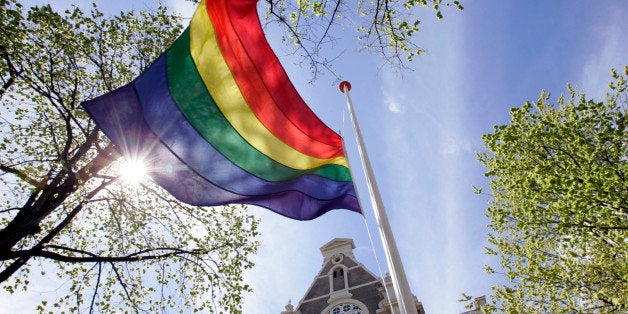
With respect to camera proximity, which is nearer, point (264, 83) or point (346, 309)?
point (264, 83)

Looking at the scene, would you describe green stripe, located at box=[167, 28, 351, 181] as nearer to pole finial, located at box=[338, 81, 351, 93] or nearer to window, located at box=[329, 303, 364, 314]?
pole finial, located at box=[338, 81, 351, 93]

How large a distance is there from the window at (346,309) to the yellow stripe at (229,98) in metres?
14.1

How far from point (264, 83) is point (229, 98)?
0.62 meters

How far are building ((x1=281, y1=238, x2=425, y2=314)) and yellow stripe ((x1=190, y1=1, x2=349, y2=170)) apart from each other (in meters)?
13.0

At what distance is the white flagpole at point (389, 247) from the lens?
351cm

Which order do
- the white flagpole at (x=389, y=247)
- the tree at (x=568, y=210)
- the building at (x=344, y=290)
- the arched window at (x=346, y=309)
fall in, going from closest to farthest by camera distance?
1. the white flagpole at (x=389, y=247)
2. the tree at (x=568, y=210)
3. the building at (x=344, y=290)
4. the arched window at (x=346, y=309)

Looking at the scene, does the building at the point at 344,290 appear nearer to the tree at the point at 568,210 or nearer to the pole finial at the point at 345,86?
the tree at the point at 568,210

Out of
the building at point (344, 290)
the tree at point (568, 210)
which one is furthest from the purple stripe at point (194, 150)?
the building at point (344, 290)

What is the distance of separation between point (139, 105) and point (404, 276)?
13.0 feet

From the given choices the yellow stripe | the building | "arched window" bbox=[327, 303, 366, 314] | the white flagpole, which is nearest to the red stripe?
the yellow stripe

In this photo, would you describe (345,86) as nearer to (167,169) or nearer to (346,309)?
(167,169)

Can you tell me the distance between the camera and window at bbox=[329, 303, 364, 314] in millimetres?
18719

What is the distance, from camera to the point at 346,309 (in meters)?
19.1

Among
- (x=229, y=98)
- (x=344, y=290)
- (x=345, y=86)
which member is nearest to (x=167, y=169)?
(x=229, y=98)
